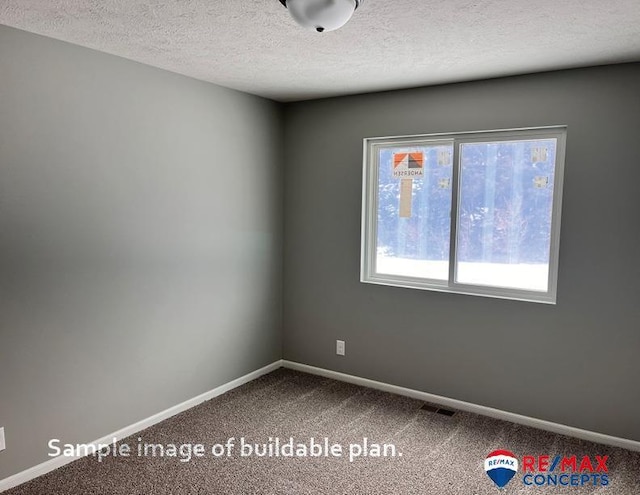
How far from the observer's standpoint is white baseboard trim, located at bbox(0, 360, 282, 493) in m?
2.52

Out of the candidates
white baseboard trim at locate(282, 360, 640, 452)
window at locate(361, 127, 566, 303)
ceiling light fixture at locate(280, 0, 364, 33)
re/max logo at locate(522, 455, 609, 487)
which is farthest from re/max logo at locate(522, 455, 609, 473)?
ceiling light fixture at locate(280, 0, 364, 33)

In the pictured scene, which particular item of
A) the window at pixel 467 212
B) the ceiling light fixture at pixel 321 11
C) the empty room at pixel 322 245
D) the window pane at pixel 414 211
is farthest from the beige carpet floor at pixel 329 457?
the ceiling light fixture at pixel 321 11

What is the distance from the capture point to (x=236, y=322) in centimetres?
389

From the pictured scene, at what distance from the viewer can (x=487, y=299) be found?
3.37 metres

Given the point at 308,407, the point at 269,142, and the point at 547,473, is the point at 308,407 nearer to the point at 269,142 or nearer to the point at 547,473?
the point at 547,473

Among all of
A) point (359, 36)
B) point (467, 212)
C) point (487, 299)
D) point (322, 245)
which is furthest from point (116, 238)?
point (487, 299)

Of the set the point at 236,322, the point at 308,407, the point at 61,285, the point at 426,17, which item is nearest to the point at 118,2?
the point at 426,17

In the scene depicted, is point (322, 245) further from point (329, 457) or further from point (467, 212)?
point (329, 457)

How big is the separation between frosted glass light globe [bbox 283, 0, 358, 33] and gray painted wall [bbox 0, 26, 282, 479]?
155 centimetres

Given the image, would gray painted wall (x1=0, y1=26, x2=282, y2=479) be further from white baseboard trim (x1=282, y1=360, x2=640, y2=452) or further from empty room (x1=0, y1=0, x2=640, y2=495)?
white baseboard trim (x1=282, y1=360, x2=640, y2=452)

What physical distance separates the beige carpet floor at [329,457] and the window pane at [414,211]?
41.4 inches

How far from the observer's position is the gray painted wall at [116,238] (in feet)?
8.13

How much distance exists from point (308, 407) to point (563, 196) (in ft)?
7.40

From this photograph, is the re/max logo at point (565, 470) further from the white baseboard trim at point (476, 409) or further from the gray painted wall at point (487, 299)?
the gray painted wall at point (487, 299)
